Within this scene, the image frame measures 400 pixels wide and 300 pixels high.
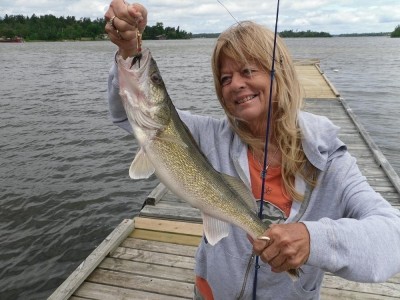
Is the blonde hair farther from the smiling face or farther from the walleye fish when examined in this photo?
the walleye fish

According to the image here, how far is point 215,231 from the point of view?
245 centimetres

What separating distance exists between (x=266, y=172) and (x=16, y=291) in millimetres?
6242

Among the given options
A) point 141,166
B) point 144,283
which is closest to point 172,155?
point 141,166

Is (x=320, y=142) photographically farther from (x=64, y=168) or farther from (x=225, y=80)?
(x=64, y=168)

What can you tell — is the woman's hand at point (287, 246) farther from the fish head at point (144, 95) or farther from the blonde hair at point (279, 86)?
the fish head at point (144, 95)

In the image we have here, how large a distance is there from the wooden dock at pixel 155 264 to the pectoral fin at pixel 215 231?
6.70 feet

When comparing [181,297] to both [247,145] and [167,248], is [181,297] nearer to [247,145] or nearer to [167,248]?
[167,248]

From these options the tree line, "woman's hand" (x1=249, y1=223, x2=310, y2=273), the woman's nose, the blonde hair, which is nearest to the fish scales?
the blonde hair

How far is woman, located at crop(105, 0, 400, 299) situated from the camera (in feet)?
7.68

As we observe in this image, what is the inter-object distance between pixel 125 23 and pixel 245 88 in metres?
0.82

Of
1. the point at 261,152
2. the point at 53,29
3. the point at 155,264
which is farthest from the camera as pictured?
the point at 53,29

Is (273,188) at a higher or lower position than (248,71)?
lower

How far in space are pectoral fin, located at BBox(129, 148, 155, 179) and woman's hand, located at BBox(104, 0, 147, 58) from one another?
26.0 inches

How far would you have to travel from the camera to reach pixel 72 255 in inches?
315
